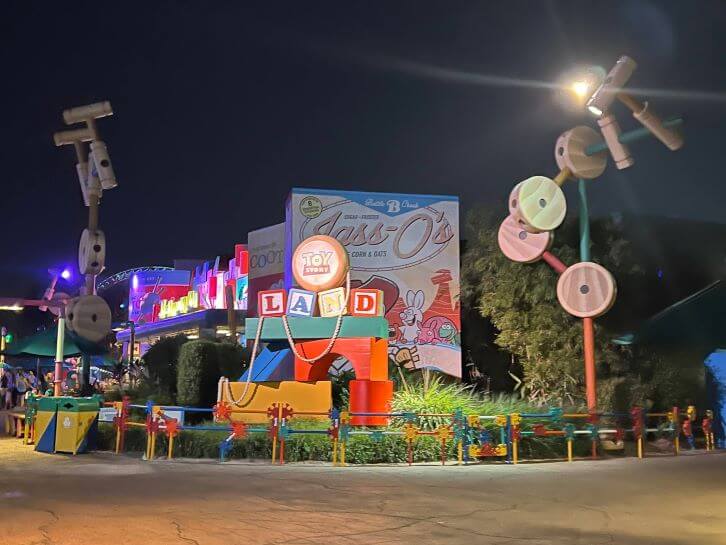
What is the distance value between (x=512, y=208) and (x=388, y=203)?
390 inches

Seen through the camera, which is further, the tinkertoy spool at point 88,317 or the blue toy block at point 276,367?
the blue toy block at point 276,367

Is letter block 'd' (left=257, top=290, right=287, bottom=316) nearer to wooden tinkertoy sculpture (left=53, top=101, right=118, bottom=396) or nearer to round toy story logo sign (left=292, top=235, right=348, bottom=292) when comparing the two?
round toy story logo sign (left=292, top=235, right=348, bottom=292)

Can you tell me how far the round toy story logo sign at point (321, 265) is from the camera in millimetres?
17797

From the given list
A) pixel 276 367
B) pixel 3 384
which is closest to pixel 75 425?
pixel 276 367

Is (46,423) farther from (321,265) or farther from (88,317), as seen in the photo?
(321,265)

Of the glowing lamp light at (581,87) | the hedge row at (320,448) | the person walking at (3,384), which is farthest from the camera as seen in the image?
the person walking at (3,384)

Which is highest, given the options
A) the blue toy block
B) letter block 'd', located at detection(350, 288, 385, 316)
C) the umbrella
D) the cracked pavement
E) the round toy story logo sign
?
the round toy story logo sign

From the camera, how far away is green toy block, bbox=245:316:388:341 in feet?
57.7

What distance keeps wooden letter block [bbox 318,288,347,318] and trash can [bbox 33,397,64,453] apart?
611 cm

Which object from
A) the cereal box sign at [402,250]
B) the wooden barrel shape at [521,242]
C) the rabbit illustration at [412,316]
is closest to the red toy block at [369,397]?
the wooden barrel shape at [521,242]

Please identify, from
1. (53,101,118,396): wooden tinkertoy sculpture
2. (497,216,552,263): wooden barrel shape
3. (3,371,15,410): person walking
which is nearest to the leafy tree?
(3,371,15,410): person walking

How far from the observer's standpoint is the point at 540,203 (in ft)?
57.5

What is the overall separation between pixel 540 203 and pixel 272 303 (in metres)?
6.68

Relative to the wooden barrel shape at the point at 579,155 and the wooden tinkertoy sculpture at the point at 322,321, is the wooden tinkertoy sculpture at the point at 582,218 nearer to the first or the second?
the wooden barrel shape at the point at 579,155
